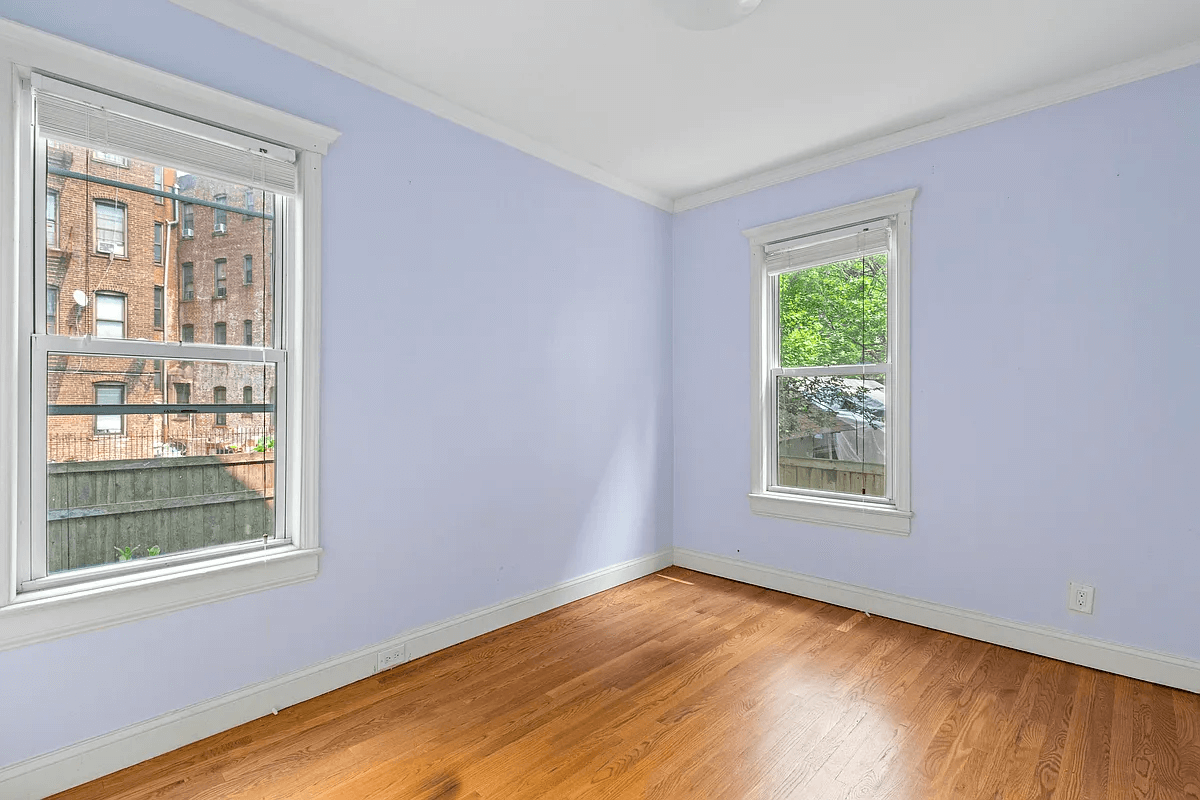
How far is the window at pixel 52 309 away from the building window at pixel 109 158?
47 cm

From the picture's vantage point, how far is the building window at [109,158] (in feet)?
6.63

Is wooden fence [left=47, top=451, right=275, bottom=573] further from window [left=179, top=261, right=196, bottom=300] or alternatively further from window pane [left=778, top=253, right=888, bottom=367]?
window pane [left=778, top=253, right=888, bottom=367]

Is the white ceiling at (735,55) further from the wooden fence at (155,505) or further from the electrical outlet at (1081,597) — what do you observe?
the electrical outlet at (1081,597)

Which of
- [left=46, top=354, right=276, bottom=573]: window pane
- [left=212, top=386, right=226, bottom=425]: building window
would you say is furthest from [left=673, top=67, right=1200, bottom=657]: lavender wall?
[left=212, top=386, right=226, bottom=425]: building window

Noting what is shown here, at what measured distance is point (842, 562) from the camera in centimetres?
354

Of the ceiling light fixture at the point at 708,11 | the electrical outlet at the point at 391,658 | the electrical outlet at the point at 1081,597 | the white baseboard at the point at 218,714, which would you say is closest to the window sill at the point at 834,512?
the electrical outlet at the point at 1081,597

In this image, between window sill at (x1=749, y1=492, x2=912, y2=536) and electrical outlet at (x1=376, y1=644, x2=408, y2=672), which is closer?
electrical outlet at (x1=376, y1=644, x2=408, y2=672)

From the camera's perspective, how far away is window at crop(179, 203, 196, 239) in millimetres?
2221

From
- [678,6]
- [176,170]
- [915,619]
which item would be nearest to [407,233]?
[176,170]

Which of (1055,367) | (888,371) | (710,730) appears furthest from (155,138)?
(1055,367)

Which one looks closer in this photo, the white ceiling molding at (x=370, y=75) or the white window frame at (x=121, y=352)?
the white window frame at (x=121, y=352)

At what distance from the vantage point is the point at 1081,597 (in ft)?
9.01

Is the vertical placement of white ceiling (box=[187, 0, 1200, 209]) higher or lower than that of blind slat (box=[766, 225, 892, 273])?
higher

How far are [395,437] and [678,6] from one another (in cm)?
208
